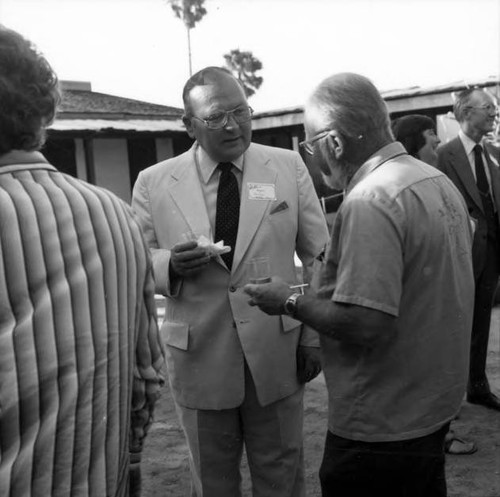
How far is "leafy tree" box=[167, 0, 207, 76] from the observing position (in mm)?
45500

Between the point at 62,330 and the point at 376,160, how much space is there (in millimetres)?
1142

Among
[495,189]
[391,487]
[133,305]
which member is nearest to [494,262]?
[495,189]

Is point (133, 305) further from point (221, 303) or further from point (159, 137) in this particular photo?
point (159, 137)

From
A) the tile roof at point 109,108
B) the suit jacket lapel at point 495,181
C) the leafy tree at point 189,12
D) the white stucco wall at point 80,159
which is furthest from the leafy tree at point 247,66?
the suit jacket lapel at point 495,181

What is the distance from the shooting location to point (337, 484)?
231 centimetres

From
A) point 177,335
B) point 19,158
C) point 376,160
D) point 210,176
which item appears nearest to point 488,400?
point 177,335

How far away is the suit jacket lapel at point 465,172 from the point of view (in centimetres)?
497

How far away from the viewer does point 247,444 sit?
121 inches

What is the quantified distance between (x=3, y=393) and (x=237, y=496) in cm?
181

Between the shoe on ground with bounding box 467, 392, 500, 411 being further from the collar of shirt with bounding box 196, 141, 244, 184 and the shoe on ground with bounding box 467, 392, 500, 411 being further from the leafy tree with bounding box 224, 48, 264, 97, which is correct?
the leafy tree with bounding box 224, 48, 264, 97

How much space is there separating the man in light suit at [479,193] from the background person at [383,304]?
2776 millimetres

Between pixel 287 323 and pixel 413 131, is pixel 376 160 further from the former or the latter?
pixel 413 131

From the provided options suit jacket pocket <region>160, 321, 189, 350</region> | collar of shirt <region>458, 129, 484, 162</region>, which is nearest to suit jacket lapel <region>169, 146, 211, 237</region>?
suit jacket pocket <region>160, 321, 189, 350</region>

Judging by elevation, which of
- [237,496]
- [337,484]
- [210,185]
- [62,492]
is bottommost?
[237,496]
